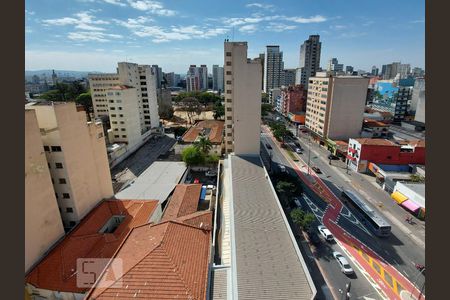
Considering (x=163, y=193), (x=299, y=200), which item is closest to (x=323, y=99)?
(x=299, y=200)

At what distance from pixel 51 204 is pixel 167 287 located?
1440 centimetres

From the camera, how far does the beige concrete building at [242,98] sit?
118 feet

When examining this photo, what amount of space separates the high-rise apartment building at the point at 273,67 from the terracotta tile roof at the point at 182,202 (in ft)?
389

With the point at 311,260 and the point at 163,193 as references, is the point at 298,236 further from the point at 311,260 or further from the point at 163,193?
the point at 163,193

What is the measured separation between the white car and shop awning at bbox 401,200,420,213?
13.9m

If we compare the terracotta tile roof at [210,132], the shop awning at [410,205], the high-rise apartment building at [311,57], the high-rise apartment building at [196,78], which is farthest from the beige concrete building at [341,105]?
the high-rise apartment building at [196,78]

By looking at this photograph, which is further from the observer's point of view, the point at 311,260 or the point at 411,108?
the point at 411,108

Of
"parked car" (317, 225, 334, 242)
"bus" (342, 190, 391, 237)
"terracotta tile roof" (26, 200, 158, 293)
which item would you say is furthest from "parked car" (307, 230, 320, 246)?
"terracotta tile roof" (26, 200, 158, 293)

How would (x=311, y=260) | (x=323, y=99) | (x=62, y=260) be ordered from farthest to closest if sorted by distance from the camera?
1. (x=323, y=99)
2. (x=311, y=260)
3. (x=62, y=260)

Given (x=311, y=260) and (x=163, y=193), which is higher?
(x=163, y=193)

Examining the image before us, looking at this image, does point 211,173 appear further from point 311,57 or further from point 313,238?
point 311,57

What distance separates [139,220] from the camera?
83.4ft

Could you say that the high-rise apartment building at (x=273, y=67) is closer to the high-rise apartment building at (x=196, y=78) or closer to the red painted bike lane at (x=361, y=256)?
the high-rise apartment building at (x=196, y=78)

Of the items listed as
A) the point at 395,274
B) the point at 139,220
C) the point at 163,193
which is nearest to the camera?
the point at 395,274
